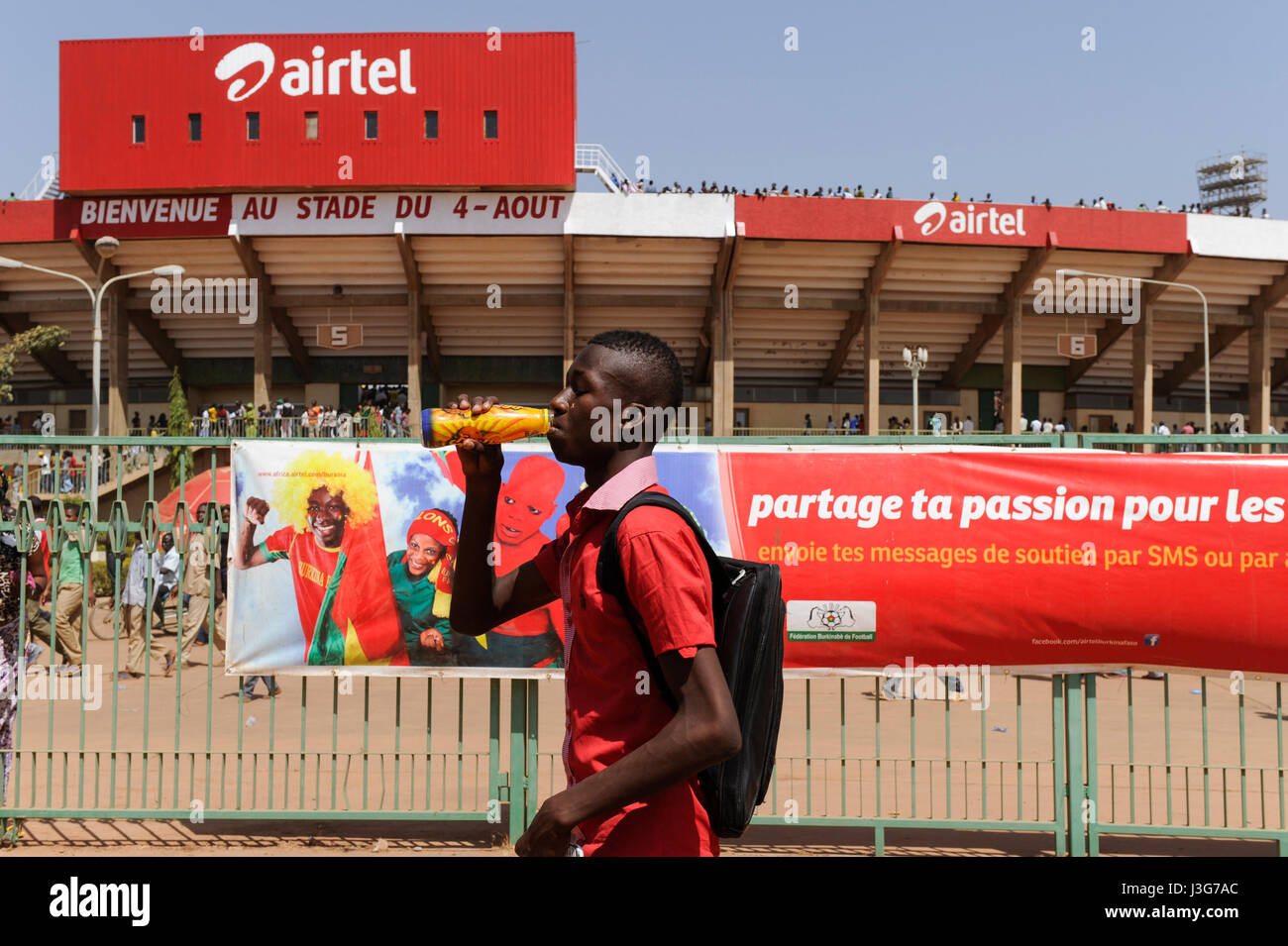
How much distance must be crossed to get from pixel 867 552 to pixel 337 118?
1040 inches

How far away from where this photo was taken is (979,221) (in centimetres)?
2962

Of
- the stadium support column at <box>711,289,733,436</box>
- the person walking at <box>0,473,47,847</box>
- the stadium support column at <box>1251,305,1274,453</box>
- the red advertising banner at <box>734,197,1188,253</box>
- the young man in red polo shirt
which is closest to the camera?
the young man in red polo shirt

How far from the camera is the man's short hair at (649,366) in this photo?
86.1 inches

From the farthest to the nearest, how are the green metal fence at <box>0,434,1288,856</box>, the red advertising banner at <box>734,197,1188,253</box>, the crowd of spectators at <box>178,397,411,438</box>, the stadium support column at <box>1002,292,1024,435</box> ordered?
the stadium support column at <box>1002,292,1024,435</box> < the red advertising banner at <box>734,197,1188,253</box> < the crowd of spectators at <box>178,397,411,438</box> < the green metal fence at <box>0,434,1288,856</box>

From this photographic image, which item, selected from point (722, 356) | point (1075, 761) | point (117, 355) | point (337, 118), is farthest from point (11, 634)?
point (117, 355)

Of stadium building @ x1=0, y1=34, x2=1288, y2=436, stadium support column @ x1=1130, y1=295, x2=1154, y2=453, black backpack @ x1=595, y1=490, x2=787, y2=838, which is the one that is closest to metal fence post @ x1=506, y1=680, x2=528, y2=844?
black backpack @ x1=595, y1=490, x2=787, y2=838

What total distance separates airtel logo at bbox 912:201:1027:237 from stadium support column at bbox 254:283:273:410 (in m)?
19.1

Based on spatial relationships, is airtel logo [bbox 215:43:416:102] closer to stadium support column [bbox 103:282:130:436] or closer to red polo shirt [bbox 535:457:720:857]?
stadium support column [bbox 103:282:130:436]

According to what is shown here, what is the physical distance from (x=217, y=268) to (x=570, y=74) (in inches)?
459

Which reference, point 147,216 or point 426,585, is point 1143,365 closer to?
point 147,216

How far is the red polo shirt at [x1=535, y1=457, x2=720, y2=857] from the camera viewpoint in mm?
1929

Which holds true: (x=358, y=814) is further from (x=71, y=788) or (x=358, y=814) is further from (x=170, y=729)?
(x=170, y=729)

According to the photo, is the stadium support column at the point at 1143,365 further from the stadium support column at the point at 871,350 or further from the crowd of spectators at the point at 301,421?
Answer: the crowd of spectators at the point at 301,421
